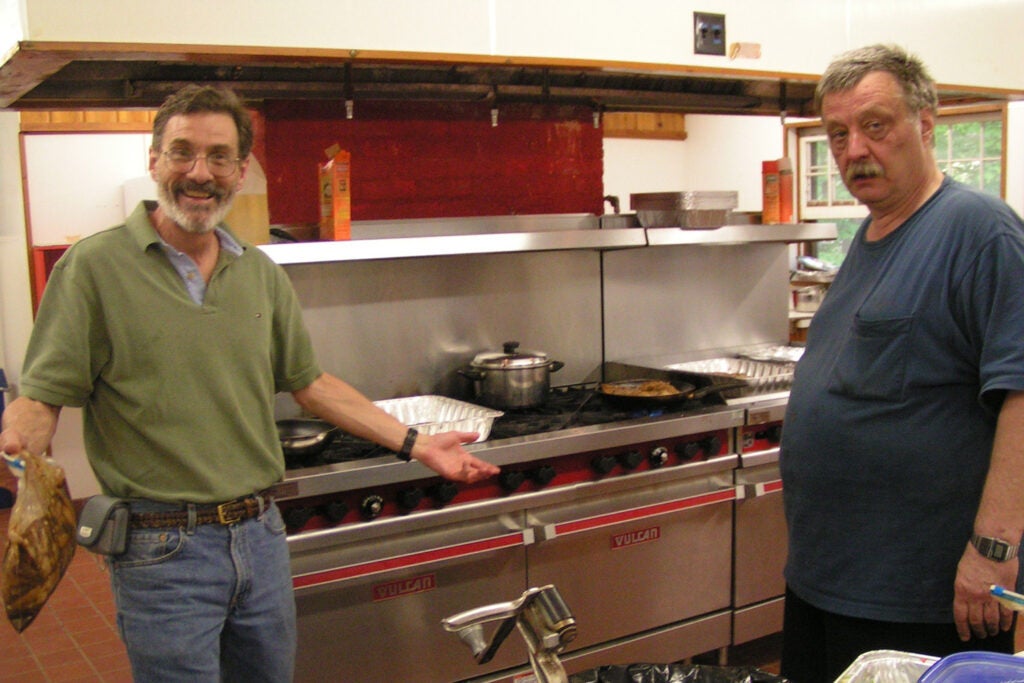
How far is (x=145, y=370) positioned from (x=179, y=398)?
81mm

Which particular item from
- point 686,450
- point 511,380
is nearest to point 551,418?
point 511,380

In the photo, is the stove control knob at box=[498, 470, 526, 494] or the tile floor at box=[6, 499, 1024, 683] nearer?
the stove control knob at box=[498, 470, 526, 494]

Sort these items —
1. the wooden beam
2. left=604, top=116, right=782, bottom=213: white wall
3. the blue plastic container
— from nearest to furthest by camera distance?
the blue plastic container
left=604, top=116, right=782, bottom=213: white wall
the wooden beam

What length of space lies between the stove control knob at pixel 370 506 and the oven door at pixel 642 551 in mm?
471

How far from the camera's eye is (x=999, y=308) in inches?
63.7

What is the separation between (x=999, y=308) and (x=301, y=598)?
1722 millimetres

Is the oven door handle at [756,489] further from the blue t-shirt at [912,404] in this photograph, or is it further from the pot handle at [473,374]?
the blue t-shirt at [912,404]

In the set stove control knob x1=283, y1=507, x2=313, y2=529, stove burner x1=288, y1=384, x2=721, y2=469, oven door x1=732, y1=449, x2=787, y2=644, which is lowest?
oven door x1=732, y1=449, x2=787, y2=644

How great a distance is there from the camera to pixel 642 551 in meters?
2.90

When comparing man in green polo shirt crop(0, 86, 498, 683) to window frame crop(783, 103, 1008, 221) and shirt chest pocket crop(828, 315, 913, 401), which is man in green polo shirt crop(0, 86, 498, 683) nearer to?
shirt chest pocket crop(828, 315, 913, 401)

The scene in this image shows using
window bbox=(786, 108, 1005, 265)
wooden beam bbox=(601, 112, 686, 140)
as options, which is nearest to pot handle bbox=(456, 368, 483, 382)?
window bbox=(786, 108, 1005, 265)

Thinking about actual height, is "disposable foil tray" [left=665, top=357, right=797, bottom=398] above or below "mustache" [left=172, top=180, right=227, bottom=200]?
below

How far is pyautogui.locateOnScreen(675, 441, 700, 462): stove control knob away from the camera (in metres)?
2.93

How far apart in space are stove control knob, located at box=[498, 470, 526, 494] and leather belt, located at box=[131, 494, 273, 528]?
87 centimetres
